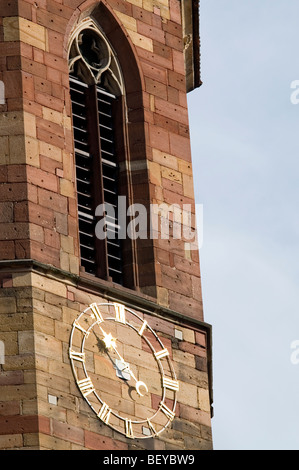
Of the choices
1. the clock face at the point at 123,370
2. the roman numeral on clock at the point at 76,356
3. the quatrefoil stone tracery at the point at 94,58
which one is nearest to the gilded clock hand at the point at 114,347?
the clock face at the point at 123,370

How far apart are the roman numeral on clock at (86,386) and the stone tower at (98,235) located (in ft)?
0.05

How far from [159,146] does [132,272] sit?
8.16 ft

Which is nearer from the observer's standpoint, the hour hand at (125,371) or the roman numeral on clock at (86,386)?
the roman numeral on clock at (86,386)

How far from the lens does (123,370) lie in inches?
1785

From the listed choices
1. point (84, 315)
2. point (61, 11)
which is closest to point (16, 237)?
point (84, 315)

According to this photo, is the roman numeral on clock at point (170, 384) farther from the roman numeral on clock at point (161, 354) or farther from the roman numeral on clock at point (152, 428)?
the roman numeral on clock at point (152, 428)

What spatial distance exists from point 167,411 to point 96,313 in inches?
70.0

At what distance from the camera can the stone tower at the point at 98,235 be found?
4450 centimetres

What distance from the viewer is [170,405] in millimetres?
45719

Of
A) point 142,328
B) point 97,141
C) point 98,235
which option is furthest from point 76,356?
point 97,141

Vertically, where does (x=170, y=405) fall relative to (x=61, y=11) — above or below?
below

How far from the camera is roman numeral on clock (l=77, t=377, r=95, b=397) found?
44594 millimetres
